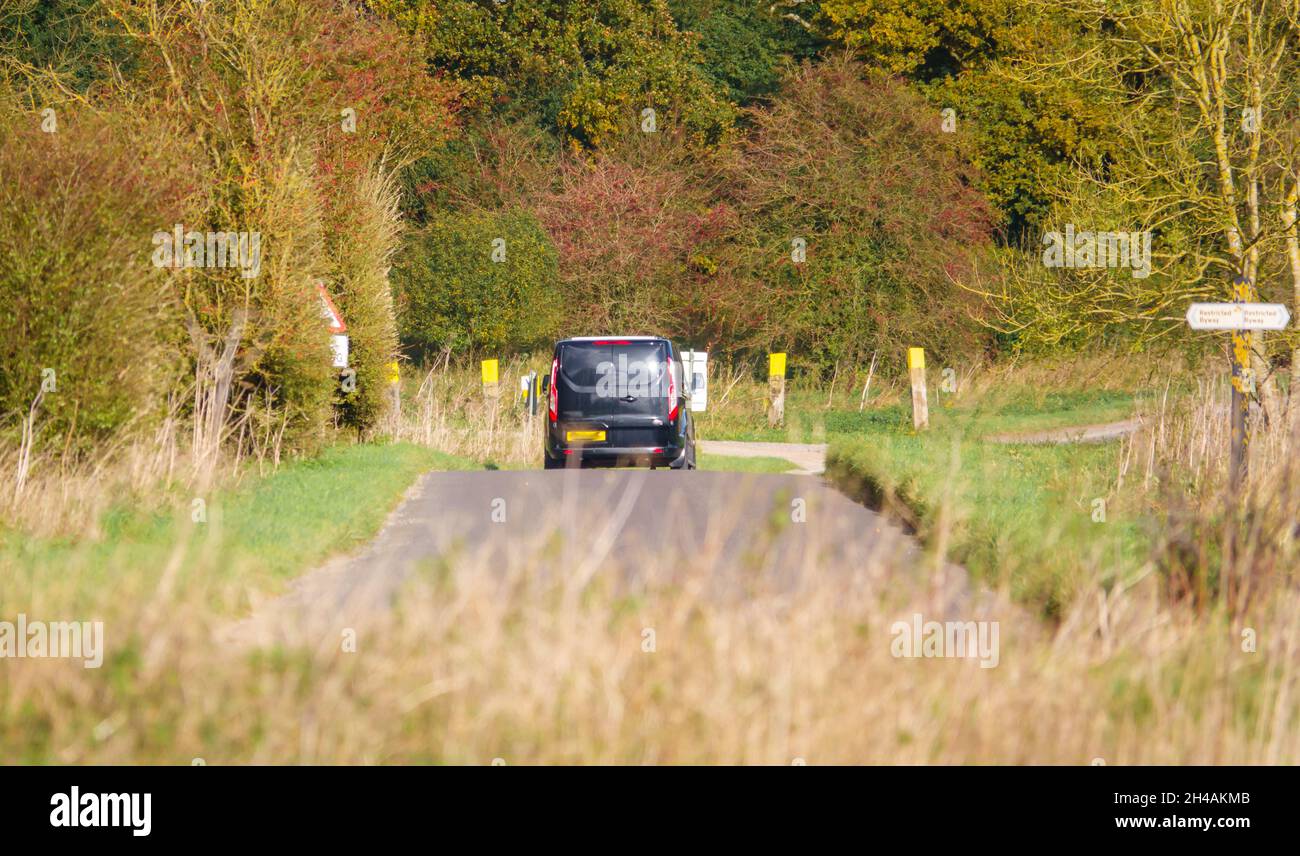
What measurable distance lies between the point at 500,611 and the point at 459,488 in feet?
36.4

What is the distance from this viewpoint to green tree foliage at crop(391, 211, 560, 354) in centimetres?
3966

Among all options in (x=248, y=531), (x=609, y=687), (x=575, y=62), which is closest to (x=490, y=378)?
(x=248, y=531)

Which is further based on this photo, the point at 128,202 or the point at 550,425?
the point at 550,425

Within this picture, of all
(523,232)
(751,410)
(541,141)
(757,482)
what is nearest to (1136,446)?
(757,482)

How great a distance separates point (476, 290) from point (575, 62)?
1237 cm

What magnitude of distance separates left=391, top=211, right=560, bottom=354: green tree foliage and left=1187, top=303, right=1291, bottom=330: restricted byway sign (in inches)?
1133

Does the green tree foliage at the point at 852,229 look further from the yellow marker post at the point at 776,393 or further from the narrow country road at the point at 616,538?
the narrow country road at the point at 616,538

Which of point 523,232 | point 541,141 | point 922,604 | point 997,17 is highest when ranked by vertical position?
point 997,17

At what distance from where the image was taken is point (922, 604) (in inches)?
298

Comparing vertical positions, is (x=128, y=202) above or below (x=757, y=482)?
above

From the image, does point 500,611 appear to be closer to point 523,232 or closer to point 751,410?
point 751,410

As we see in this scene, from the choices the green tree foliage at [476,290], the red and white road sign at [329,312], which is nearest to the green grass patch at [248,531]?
the red and white road sign at [329,312]

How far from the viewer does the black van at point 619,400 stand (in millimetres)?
21266

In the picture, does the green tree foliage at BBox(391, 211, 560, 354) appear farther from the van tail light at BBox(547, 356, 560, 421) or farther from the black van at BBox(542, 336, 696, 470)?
the black van at BBox(542, 336, 696, 470)
